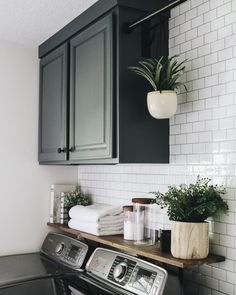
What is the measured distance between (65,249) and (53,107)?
889 millimetres

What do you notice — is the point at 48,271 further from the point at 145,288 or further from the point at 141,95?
the point at 141,95

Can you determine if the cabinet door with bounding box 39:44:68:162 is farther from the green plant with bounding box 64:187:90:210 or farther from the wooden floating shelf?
the wooden floating shelf

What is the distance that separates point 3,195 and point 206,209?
1.50 meters

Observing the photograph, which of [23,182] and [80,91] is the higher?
[80,91]

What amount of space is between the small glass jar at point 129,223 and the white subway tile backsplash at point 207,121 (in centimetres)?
15

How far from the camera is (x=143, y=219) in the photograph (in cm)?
197

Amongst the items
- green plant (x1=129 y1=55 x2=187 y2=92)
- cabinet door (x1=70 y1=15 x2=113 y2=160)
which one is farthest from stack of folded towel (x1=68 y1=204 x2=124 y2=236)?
green plant (x1=129 y1=55 x2=187 y2=92)

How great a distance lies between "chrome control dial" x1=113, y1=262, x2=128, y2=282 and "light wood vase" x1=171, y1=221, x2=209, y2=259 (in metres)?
0.29

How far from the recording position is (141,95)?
6.21 ft

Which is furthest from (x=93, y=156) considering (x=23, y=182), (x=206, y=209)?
(x=23, y=182)

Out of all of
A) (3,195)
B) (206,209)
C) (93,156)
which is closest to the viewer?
(206,209)

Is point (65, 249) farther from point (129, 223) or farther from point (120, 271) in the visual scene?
point (120, 271)

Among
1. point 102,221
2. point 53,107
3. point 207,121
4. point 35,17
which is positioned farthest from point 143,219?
point 35,17

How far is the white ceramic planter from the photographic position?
173 centimetres
